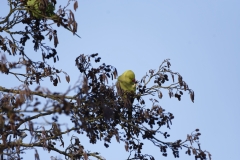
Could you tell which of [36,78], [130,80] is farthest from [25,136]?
[130,80]

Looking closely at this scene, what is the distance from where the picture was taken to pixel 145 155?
896 centimetres

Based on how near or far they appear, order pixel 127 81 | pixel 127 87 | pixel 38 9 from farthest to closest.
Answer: pixel 127 81
pixel 127 87
pixel 38 9

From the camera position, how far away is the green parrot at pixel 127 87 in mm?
8418

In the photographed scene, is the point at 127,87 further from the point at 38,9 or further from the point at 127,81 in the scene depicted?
the point at 38,9

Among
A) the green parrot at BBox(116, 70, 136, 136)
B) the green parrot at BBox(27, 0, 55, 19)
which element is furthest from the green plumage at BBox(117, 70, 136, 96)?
the green parrot at BBox(27, 0, 55, 19)

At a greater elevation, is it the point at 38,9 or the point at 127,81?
the point at 38,9

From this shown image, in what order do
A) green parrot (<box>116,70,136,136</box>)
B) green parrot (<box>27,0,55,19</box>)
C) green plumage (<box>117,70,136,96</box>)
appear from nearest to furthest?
green parrot (<box>116,70,136,136</box>)
green parrot (<box>27,0,55,19</box>)
green plumage (<box>117,70,136,96</box>)

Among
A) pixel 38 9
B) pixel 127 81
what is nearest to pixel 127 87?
pixel 127 81

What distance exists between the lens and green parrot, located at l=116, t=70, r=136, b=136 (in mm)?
8418

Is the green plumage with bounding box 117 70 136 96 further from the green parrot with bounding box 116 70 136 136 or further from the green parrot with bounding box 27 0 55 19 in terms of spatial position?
the green parrot with bounding box 27 0 55 19

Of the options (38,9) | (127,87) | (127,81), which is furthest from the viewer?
(127,81)

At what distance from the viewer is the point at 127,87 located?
29.1ft

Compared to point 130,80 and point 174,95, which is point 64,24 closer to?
point 130,80

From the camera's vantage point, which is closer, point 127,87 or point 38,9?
point 38,9
